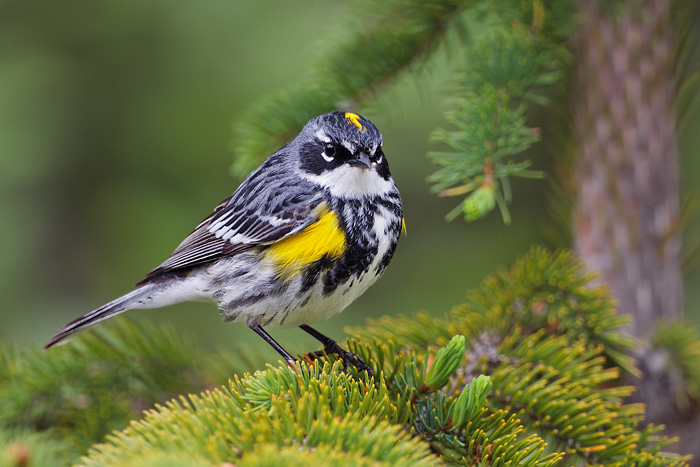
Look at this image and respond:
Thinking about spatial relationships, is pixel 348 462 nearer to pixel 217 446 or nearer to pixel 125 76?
pixel 217 446

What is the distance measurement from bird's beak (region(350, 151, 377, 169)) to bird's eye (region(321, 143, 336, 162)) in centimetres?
13

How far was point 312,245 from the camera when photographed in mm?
2318

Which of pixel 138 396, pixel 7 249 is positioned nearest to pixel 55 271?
pixel 7 249

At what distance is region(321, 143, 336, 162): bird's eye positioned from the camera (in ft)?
7.97

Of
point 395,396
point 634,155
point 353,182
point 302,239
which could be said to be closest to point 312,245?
point 302,239

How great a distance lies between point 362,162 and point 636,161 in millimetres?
1109

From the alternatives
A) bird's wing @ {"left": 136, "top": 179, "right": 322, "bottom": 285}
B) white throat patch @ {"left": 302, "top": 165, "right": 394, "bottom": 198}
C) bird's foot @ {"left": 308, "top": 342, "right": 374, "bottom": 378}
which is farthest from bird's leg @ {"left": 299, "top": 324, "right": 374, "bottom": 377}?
white throat patch @ {"left": 302, "top": 165, "right": 394, "bottom": 198}

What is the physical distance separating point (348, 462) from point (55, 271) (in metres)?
3.18

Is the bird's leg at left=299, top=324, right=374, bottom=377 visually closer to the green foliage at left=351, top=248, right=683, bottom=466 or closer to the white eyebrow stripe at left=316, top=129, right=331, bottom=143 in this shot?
the green foliage at left=351, top=248, right=683, bottom=466

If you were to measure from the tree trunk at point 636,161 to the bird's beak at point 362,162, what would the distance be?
934 millimetres

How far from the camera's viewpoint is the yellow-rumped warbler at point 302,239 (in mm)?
2326

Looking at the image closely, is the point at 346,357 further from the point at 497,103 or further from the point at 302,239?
the point at 497,103

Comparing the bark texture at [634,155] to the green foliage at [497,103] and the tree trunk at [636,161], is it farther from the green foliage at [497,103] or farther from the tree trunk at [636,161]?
the green foliage at [497,103]

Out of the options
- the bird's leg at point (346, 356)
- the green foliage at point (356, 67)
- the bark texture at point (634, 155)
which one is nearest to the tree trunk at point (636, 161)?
the bark texture at point (634, 155)
